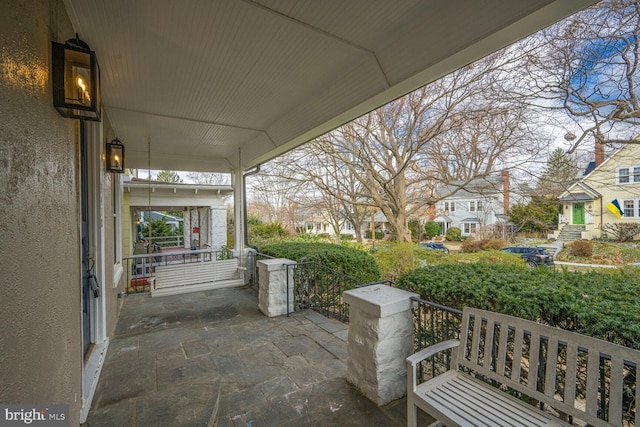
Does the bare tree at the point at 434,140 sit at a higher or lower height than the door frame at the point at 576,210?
higher

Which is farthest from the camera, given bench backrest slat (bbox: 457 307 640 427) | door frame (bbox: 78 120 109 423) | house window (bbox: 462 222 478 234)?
house window (bbox: 462 222 478 234)

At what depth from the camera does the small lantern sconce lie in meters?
3.49

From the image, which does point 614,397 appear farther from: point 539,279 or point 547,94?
point 547,94

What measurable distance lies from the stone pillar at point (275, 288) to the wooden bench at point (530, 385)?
275 cm

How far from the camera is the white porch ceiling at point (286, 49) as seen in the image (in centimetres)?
196

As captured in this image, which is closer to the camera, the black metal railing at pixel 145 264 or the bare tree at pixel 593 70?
the bare tree at pixel 593 70

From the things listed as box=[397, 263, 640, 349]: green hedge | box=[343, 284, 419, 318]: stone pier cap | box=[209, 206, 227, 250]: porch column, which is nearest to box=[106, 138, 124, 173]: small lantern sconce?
box=[343, 284, 419, 318]: stone pier cap

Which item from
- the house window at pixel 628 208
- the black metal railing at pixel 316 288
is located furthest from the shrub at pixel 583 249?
the black metal railing at pixel 316 288

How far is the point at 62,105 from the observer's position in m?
1.47

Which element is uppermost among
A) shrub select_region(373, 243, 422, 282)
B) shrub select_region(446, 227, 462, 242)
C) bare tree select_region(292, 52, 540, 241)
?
bare tree select_region(292, 52, 540, 241)

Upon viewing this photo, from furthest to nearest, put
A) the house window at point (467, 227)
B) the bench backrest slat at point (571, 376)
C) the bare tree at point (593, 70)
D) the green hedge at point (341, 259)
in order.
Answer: the house window at point (467, 227) → the green hedge at point (341, 259) → the bare tree at point (593, 70) → the bench backrest slat at point (571, 376)

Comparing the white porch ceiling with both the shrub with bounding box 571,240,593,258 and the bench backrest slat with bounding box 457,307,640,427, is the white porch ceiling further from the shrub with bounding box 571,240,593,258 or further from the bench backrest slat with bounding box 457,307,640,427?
the shrub with bounding box 571,240,593,258

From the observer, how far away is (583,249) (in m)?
10.1

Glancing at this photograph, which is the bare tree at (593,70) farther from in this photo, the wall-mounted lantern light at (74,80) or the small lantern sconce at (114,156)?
the small lantern sconce at (114,156)
